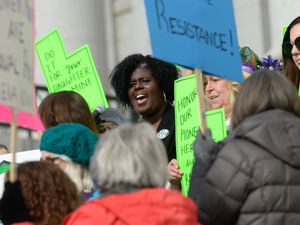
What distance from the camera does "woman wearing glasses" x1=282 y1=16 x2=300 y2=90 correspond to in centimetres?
566

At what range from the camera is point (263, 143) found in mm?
4434

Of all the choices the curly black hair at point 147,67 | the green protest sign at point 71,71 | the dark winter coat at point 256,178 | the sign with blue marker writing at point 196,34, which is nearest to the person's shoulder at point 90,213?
the dark winter coat at point 256,178

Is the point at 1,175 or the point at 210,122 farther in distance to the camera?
the point at 1,175

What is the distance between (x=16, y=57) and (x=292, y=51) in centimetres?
169

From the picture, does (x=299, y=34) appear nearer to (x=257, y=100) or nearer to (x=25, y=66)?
(x=257, y=100)

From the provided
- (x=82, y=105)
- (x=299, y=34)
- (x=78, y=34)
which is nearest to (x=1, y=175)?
(x=82, y=105)

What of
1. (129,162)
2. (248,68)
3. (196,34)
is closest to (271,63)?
(248,68)

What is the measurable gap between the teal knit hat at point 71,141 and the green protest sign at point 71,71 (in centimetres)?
167

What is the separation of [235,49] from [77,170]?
97cm

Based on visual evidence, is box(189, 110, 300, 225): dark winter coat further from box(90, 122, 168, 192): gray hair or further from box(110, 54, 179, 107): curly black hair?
box(110, 54, 179, 107): curly black hair

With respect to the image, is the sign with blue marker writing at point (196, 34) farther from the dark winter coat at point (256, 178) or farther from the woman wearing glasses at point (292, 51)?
the woman wearing glasses at point (292, 51)

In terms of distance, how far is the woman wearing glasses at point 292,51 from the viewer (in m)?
5.66

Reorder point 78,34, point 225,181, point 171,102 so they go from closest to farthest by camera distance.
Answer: point 225,181 → point 171,102 → point 78,34

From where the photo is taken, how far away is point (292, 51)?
225 inches
